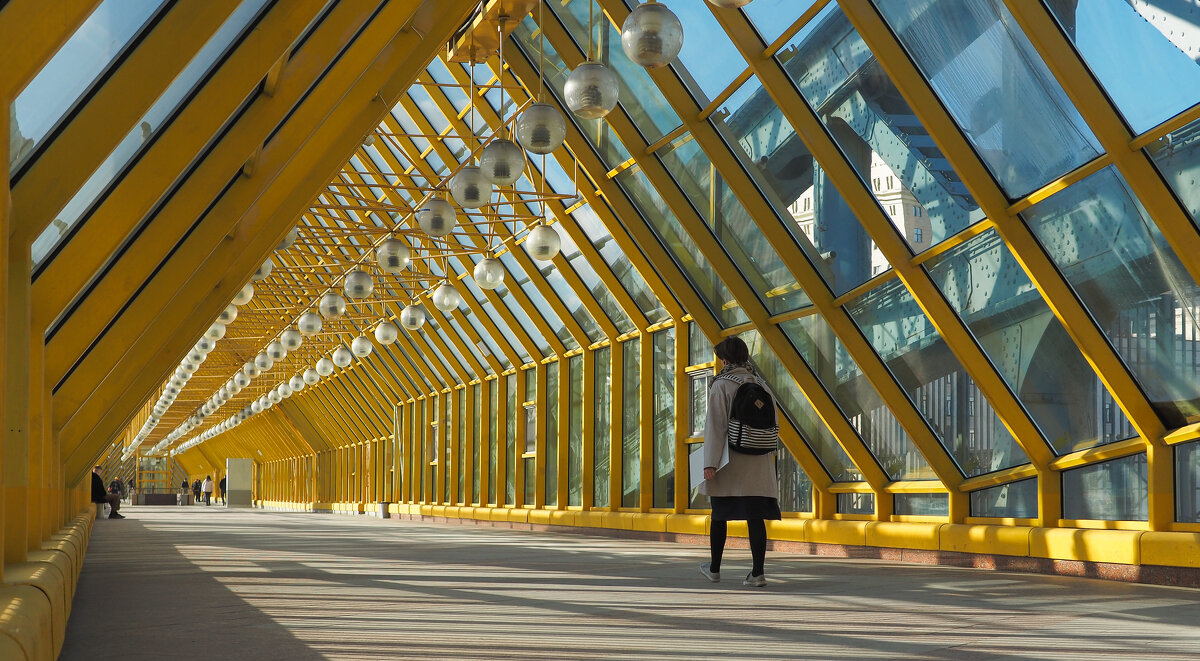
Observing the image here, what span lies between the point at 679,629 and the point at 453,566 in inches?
217

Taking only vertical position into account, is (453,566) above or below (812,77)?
below

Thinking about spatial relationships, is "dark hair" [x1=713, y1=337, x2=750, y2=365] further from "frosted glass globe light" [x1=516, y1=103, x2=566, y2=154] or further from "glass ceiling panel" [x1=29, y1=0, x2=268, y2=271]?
"glass ceiling panel" [x1=29, y1=0, x2=268, y2=271]

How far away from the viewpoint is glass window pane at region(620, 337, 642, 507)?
62.4 feet

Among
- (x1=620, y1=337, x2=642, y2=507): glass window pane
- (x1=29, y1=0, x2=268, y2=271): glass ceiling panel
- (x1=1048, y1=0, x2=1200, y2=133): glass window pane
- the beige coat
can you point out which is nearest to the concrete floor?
the beige coat

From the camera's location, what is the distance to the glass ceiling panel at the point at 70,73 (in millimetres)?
5043

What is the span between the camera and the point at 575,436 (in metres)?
21.7

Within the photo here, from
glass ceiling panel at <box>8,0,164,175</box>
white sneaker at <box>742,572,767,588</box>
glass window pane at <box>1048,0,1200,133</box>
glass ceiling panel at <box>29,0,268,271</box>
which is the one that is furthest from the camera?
white sneaker at <box>742,572,767,588</box>

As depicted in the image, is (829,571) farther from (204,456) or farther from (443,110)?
(204,456)

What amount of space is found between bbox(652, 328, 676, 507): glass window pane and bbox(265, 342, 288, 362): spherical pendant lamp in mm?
5531

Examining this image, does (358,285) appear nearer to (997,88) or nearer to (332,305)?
(332,305)

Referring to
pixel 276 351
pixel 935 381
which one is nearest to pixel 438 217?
pixel 935 381

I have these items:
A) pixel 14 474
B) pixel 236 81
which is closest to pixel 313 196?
pixel 236 81

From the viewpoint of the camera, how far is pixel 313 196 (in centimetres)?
1203

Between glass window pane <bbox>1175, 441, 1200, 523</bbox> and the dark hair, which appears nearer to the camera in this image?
the dark hair
